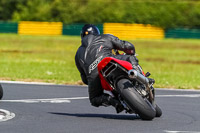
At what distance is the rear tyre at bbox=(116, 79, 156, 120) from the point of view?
308 inches

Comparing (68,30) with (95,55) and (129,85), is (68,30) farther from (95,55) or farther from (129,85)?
(129,85)

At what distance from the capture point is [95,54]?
8609mm

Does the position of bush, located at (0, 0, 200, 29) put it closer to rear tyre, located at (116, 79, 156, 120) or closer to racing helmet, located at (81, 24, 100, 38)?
racing helmet, located at (81, 24, 100, 38)

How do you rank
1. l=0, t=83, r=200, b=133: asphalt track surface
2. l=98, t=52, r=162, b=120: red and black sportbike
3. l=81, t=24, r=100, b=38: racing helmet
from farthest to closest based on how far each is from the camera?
l=81, t=24, r=100, b=38: racing helmet
l=98, t=52, r=162, b=120: red and black sportbike
l=0, t=83, r=200, b=133: asphalt track surface

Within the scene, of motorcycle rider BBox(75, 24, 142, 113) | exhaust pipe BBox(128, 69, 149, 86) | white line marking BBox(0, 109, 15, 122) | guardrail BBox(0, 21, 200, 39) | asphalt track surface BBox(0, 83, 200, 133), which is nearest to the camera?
asphalt track surface BBox(0, 83, 200, 133)

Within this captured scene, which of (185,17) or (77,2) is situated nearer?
(185,17)

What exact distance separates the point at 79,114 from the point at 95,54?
110 cm

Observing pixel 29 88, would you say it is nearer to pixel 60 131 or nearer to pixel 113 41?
pixel 113 41

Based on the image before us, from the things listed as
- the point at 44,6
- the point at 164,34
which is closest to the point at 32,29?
the point at 44,6

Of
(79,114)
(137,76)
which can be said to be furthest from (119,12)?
(137,76)

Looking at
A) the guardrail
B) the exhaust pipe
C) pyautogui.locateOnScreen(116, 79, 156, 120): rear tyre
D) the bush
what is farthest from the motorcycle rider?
the bush

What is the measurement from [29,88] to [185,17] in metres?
43.5

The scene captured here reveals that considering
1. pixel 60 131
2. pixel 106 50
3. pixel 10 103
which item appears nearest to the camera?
pixel 60 131

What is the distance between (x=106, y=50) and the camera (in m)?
8.69
